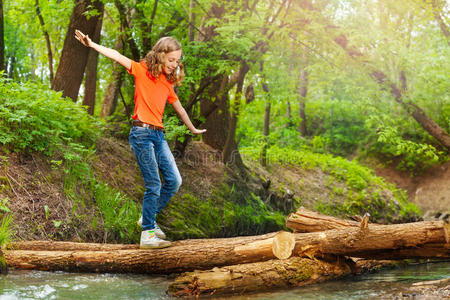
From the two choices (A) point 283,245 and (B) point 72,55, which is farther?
(B) point 72,55

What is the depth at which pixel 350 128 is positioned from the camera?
767 inches

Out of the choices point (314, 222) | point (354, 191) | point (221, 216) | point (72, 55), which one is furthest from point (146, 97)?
point (354, 191)

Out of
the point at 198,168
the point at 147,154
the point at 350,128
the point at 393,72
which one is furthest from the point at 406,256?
the point at 350,128

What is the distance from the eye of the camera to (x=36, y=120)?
6.80m

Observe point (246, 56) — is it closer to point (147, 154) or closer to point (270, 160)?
point (147, 154)

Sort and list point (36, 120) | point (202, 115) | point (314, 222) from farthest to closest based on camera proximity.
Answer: point (202, 115), point (36, 120), point (314, 222)

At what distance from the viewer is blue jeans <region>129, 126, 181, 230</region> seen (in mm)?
4972

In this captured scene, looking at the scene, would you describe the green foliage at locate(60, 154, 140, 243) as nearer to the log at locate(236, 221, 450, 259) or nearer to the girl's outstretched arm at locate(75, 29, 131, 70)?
the log at locate(236, 221, 450, 259)

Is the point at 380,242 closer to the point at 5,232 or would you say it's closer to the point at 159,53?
the point at 159,53

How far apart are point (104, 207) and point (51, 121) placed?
1693mm

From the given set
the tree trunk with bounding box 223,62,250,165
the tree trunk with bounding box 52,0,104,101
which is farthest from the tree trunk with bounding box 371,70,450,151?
the tree trunk with bounding box 52,0,104,101

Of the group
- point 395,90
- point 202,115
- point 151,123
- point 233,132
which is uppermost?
point 395,90

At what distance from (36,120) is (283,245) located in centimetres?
436

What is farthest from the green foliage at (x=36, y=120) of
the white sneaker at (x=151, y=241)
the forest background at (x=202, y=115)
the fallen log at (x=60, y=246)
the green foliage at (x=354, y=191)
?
the green foliage at (x=354, y=191)
